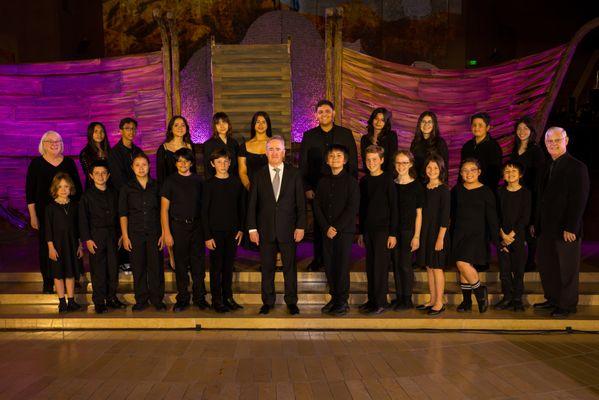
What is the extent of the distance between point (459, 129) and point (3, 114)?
6018mm

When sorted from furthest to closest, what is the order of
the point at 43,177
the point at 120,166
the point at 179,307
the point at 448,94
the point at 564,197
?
the point at 448,94, the point at 120,166, the point at 43,177, the point at 179,307, the point at 564,197

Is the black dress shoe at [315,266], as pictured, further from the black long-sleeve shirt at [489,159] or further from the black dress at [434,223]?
the black long-sleeve shirt at [489,159]

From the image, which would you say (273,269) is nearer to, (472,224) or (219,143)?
(219,143)

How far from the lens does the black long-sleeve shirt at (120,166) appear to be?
16.1 feet

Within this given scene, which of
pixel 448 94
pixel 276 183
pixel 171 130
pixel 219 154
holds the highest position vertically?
pixel 448 94

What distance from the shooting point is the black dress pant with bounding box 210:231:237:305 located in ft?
14.7

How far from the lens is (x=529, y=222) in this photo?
4.71m

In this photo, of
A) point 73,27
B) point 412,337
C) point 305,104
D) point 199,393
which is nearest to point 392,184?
point 412,337

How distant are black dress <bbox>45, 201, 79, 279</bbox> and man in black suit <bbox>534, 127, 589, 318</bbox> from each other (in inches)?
165

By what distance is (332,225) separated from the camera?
4.48m

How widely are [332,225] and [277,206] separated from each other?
0.51 metres

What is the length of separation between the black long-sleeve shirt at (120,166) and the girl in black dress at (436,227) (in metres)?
2.75

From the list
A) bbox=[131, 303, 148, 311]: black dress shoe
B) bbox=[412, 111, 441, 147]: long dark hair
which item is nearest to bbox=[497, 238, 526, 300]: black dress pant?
bbox=[412, 111, 441, 147]: long dark hair

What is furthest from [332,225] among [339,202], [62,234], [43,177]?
[43,177]
